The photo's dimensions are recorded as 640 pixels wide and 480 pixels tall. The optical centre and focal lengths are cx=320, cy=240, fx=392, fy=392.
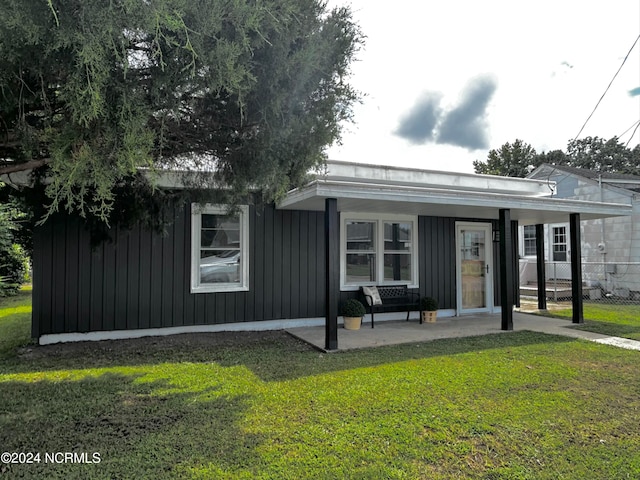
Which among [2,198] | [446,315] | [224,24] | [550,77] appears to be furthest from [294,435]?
[550,77]

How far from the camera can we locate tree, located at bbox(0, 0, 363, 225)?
7.26 feet

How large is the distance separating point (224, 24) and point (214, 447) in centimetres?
292

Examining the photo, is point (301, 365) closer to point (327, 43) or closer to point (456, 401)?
point (456, 401)

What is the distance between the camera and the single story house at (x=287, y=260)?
6.14 meters

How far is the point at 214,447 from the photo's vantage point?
2770 mm

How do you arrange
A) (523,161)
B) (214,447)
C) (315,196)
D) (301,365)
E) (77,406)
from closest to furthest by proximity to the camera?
(214,447), (77,406), (301,365), (315,196), (523,161)

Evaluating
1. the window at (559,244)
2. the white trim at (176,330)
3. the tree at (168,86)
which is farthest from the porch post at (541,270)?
Result: the tree at (168,86)

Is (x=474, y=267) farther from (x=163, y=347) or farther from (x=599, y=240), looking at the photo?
(x=163, y=347)

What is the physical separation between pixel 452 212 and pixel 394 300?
2136 mm

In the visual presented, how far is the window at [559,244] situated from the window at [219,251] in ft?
40.0

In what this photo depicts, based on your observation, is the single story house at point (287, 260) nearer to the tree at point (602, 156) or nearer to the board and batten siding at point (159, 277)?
the board and batten siding at point (159, 277)

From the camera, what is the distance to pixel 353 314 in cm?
718

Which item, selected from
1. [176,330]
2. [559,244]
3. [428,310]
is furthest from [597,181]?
[176,330]

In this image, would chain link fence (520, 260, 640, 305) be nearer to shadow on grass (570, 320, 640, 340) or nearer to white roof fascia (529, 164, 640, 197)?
white roof fascia (529, 164, 640, 197)
